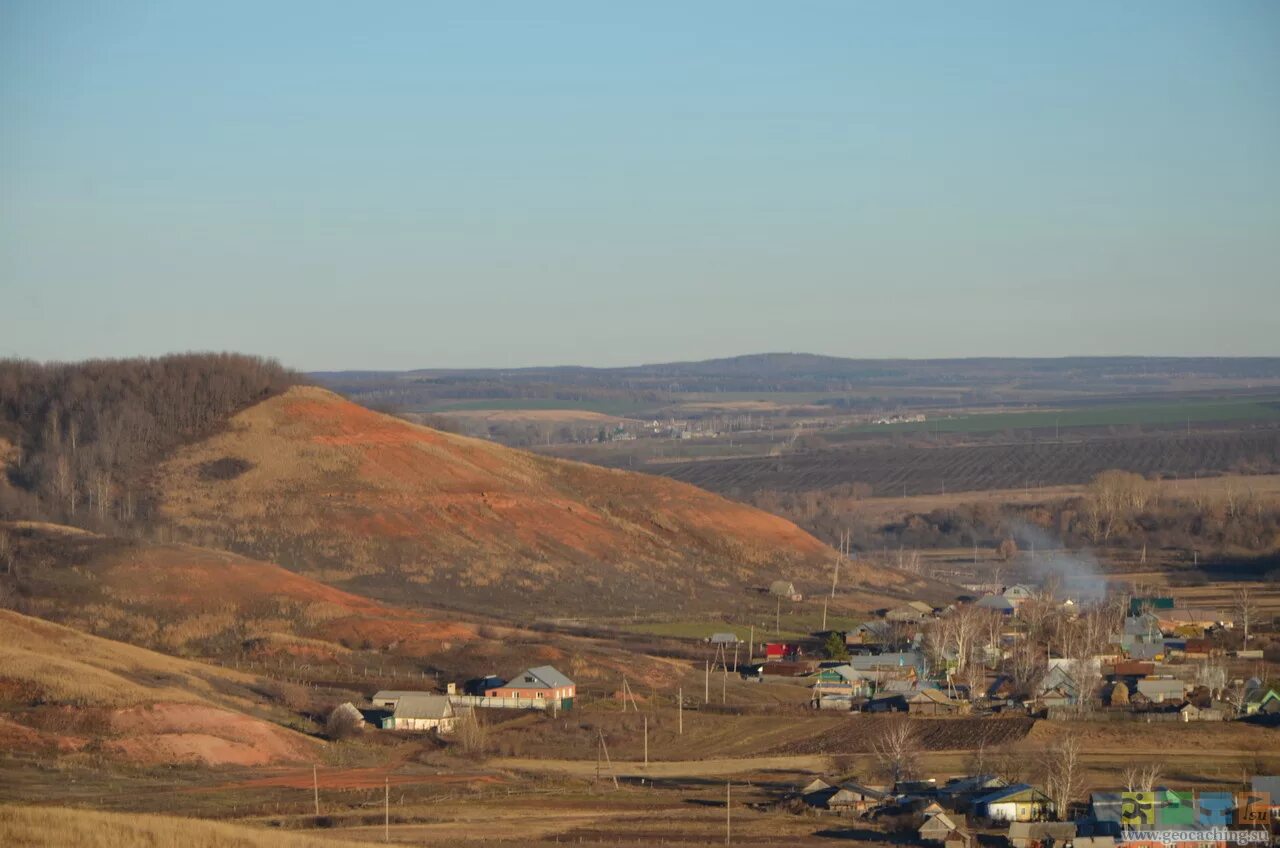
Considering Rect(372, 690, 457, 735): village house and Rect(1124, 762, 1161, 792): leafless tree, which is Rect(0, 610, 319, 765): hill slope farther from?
Rect(1124, 762, 1161, 792): leafless tree

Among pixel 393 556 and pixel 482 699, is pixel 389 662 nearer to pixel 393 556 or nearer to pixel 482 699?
pixel 482 699

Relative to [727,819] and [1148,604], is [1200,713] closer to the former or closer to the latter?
[727,819]

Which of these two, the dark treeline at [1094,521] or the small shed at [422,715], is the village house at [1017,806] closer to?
the small shed at [422,715]

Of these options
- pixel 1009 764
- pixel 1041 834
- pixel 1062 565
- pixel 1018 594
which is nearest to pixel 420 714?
pixel 1009 764

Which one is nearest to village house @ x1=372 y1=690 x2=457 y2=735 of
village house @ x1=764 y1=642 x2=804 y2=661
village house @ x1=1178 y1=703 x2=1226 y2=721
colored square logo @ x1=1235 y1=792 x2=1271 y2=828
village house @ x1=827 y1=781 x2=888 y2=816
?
village house @ x1=827 y1=781 x2=888 y2=816

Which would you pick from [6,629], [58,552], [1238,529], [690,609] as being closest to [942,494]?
[1238,529]

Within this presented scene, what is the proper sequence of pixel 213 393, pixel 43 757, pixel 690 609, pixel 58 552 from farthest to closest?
pixel 213 393 → pixel 690 609 → pixel 58 552 → pixel 43 757
